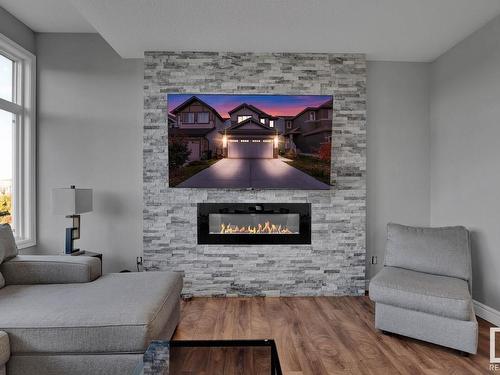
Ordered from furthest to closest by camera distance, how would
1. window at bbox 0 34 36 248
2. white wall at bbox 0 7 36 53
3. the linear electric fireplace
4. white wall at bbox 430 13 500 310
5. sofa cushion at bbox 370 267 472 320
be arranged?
the linear electric fireplace → window at bbox 0 34 36 248 → white wall at bbox 0 7 36 53 → white wall at bbox 430 13 500 310 → sofa cushion at bbox 370 267 472 320

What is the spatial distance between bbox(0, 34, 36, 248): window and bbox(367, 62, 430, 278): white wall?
3822 millimetres

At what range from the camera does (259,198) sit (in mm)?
3990

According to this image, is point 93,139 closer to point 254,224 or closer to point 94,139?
point 94,139

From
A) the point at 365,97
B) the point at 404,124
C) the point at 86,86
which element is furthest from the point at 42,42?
the point at 404,124

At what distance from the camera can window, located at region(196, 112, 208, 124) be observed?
3.84 metres

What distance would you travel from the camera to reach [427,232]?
3.31m

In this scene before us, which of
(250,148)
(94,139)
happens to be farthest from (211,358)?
(94,139)

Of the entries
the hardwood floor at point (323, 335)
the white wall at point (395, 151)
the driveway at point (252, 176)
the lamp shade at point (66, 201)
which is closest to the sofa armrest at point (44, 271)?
the lamp shade at point (66, 201)

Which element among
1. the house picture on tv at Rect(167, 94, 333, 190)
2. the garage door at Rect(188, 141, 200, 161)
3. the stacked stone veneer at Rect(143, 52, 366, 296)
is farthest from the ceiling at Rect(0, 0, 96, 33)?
the garage door at Rect(188, 141, 200, 161)

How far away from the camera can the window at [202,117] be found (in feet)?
12.6

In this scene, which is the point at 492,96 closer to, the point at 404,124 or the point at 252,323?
the point at 404,124

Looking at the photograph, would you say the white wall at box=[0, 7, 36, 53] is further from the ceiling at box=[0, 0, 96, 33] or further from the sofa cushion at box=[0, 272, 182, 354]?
the sofa cushion at box=[0, 272, 182, 354]

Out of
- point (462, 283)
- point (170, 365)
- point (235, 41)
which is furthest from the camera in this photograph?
point (235, 41)

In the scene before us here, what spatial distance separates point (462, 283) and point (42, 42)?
4860mm
